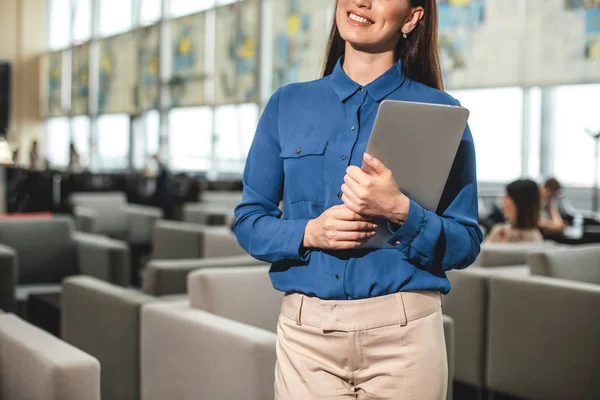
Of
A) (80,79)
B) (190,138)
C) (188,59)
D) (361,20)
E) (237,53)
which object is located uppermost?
(80,79)

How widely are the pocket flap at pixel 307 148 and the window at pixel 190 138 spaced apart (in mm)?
12963

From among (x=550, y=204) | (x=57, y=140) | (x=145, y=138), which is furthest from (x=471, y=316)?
(x=57, y=140)

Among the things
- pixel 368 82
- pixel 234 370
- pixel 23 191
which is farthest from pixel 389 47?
pixel 23 191

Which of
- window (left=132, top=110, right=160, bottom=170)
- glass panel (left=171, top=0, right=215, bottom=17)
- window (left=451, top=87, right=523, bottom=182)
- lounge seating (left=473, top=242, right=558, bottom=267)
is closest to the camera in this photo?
lounge seating (left=473, top=242, right=558, bottom=267)

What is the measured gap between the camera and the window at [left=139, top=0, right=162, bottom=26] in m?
15.9

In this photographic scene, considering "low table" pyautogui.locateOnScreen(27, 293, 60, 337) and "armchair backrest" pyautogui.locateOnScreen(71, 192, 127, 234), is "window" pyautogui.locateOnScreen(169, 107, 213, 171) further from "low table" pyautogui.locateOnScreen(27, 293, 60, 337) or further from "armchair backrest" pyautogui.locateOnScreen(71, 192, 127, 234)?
"low table" pyautogui.locateOnScreen(27, 293, 60, 337)

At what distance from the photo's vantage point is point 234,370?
93.7 inches

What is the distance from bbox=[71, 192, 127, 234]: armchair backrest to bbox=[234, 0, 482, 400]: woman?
7.67 metres

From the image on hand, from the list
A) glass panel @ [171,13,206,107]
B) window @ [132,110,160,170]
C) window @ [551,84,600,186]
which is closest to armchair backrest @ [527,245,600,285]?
window @ [551,84,600,186]

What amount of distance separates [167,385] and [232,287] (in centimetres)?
40

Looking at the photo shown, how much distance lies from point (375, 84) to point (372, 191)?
0.85 feet

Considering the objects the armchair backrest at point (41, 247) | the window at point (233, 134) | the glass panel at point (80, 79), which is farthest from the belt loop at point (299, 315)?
the glass panel at point (80, 79)

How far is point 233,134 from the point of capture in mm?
13719

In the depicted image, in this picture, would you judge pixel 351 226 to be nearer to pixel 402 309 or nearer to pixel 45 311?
pixel 402 309
